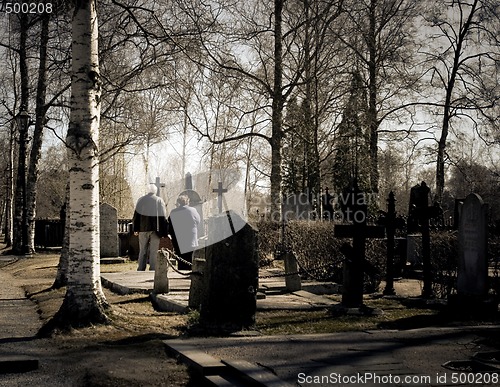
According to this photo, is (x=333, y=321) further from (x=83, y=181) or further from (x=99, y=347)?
(x=83, y=181)

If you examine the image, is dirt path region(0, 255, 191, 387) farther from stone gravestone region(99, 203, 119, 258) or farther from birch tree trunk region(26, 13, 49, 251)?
birch tree trunk region(26, 13, 49, 251)

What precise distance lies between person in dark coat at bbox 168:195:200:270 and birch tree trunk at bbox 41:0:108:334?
7.17 meters

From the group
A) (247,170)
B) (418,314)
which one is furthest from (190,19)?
(247,170)

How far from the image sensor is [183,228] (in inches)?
684

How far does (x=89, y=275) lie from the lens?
9984 millimetres

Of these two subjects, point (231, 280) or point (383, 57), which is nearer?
point (231, 280)

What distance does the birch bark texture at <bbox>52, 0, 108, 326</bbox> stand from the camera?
9.91m

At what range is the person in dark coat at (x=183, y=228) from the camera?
17.3 m

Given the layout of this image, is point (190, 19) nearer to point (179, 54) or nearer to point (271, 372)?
point (179, 54)

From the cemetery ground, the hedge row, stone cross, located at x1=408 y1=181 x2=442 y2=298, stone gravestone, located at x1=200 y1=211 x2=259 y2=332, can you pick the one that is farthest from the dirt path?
the hedge row

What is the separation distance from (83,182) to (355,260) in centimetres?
416

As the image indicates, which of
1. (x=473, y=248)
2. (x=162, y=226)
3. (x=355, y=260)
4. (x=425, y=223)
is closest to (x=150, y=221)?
(x=162, y=226)

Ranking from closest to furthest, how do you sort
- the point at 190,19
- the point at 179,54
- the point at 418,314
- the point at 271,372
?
the point at 271,372 → the point at 418,314 → the point at 190,19 → the point at 179,54

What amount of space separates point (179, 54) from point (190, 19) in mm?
1319
